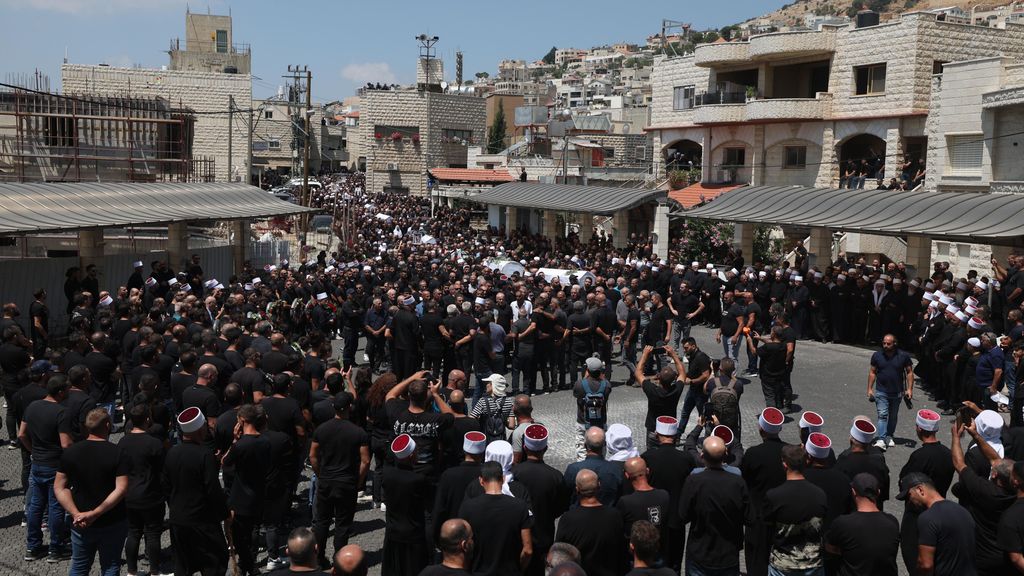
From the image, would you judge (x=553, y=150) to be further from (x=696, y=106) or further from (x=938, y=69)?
(x=938, y=69)

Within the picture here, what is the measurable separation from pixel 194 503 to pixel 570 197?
87.8 feet

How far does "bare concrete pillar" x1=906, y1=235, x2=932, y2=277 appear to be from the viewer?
69.6ft

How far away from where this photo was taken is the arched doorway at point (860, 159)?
124 feet

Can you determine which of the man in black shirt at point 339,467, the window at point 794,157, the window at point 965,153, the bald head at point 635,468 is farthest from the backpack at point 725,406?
the window at point 794,157

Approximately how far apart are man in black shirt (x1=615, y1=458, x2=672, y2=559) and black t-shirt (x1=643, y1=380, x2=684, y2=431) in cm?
379

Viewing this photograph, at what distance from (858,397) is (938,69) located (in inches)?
1024

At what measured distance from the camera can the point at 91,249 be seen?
20844mm

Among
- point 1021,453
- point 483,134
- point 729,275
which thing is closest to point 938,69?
point 729,275

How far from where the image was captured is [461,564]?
209 inches

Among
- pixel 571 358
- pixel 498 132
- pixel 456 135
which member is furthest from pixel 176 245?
pixel 498 132

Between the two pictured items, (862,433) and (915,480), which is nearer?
(915,480)

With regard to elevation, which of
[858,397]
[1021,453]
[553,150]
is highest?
[553,150]

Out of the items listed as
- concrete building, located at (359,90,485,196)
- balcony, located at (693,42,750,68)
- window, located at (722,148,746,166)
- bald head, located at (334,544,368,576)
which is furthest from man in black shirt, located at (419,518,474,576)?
→ concrete building, located at (359,90,485,196)

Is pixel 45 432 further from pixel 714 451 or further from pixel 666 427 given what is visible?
pixel 714 451
